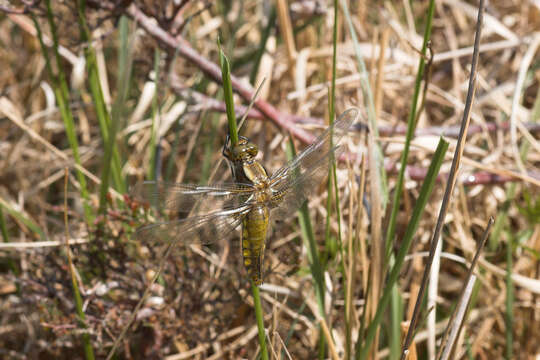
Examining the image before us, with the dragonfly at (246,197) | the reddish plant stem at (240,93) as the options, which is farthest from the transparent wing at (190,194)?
the reddish plant stem at (240,93)

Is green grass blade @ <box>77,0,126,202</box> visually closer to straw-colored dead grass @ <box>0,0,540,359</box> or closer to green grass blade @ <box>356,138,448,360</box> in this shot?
straw-colored dead grass @ <box>0,0,540,359</box>

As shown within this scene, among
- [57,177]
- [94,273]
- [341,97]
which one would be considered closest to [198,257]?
[94,273]

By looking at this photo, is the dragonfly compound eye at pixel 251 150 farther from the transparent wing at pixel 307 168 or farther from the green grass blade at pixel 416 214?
the green grass blade at pixel 416 214

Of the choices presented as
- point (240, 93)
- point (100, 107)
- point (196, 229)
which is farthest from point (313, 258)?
point (100, 107)

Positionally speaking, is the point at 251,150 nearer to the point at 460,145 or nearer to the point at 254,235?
the point at 254,235

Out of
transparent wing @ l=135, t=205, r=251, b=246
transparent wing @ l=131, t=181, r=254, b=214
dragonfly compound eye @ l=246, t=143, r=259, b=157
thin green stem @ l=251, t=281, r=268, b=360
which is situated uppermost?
dragonfly compound eye @ l=246, t=143, r=259, b=157

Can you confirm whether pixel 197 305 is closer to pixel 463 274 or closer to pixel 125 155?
pixel 125 155

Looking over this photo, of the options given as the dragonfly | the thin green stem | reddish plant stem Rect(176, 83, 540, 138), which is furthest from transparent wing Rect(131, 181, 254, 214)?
reddish plant stem Rect(176, 83, 540, 138)
